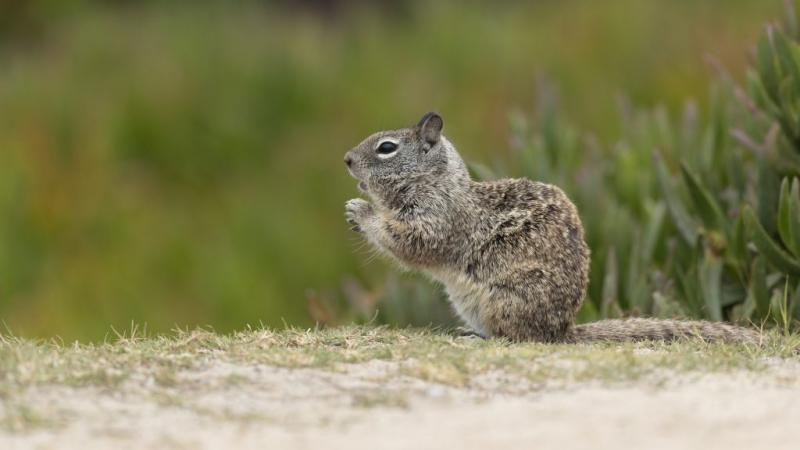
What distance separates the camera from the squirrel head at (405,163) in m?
7.95

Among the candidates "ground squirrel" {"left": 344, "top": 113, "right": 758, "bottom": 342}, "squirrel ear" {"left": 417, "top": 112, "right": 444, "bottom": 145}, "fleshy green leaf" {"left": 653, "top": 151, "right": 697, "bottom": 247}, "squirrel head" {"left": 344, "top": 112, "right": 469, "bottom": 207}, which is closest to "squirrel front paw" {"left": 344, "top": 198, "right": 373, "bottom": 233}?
"ground squirrel" {"left": 344, "top": 113, "right": 758, "bottom": 342}

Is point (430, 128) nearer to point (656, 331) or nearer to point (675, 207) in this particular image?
point (656, 331)

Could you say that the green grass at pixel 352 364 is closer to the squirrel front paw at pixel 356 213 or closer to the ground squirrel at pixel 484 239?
the ground squirrel at pixel 484 239

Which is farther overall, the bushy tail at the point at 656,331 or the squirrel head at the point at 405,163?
the squirrel head at the point at 405,163

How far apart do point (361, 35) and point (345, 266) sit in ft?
15.3

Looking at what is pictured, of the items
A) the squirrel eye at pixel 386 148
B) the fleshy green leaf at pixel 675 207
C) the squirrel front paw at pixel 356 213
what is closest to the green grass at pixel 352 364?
the squirrel front paw at pixel 356 213

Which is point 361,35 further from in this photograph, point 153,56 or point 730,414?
point 730,414

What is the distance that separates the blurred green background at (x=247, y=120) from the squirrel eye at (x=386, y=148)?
9.54 feet

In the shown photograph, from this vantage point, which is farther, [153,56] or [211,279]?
[153,56]

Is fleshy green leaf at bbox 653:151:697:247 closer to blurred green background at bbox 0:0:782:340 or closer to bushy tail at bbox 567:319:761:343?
bushy tail at bbox 567:319:761:343

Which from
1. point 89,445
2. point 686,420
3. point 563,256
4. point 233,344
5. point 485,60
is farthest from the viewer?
point 485,60

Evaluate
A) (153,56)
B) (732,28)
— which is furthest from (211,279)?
(732,28)

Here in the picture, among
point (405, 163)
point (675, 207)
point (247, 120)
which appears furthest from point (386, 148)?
point (247, 120)

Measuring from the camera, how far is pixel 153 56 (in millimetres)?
16281
